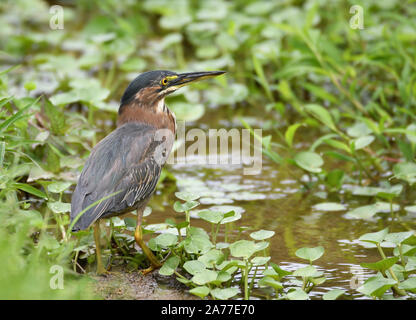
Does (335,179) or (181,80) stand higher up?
(181,80)

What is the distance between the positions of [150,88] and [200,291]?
1744 millimetres

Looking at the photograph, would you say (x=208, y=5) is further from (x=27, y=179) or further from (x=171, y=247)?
(x=171, y=247)

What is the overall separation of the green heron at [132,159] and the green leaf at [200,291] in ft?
1.89

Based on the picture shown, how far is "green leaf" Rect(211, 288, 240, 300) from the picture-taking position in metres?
3.90

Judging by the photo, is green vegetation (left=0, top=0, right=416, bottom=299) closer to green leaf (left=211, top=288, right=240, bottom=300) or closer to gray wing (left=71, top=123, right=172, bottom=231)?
green leaf (left=211, top=288, right=240, bottom=300)

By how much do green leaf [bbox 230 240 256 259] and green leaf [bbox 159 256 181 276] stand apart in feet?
1.20

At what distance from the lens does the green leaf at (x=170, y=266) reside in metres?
4.23

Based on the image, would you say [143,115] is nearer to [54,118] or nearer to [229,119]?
[54,118]

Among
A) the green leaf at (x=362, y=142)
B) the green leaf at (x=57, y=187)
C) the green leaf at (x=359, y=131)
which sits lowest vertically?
the green leaf at (x=57, y=187)

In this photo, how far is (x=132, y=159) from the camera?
15.1ft

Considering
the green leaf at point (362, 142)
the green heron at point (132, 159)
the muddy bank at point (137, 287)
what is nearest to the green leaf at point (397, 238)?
the muddy bank at point (137, 287)

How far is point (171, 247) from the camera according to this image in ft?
14.6

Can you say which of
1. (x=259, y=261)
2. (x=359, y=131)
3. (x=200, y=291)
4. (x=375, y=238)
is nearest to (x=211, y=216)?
(x=259, y=261)

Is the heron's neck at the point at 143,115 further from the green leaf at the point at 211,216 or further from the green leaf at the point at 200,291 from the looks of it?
the green leaf at the point at 200,291
